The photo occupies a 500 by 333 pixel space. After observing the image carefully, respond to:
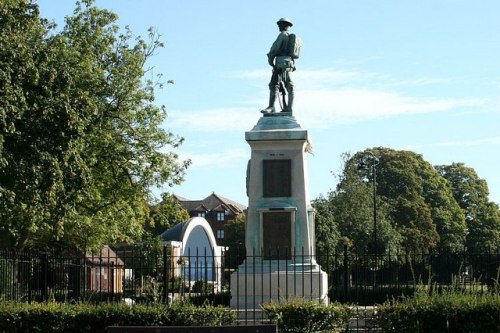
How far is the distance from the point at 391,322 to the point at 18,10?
16.6m

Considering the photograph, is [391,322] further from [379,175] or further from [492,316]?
[379,175]

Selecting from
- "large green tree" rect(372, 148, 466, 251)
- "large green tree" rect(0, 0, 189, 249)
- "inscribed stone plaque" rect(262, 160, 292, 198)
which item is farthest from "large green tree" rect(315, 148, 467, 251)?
"inscribed stone plaque" rect(262, 160, 292, 198)

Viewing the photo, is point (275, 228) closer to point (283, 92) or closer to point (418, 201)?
point (283, 92)

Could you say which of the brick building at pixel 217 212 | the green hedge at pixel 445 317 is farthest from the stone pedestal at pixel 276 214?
the brick building at pixel 217 212

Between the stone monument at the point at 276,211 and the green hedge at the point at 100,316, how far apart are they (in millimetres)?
5439

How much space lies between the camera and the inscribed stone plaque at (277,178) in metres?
22.4

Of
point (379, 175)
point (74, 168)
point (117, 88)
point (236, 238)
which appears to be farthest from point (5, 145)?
point (236, 238)

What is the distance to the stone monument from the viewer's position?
70.7 ft

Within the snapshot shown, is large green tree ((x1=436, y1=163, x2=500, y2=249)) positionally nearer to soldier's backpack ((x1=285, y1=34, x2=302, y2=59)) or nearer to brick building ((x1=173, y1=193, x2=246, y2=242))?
brick building ((x1=173, y1=193, x2=246, y2=242))

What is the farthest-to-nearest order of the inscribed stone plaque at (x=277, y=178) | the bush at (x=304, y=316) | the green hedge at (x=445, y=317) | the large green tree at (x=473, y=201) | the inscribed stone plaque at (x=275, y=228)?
1. the large green tree at (x=473, y=201)
2. the inscribed stone plaque at (x=277, y=178)
3. the inscribed stone plaque at (x=275, y=228)
4. the bush at (x=304, y=316)
5. the green hedge at (x=445, y=317)

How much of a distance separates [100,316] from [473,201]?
7119cm

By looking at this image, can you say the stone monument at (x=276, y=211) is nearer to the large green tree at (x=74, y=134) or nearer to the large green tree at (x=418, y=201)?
the large green tree at (x=74, y=134)

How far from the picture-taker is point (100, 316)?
623 inches

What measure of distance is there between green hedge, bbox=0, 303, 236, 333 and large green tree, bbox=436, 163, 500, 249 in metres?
66.7
